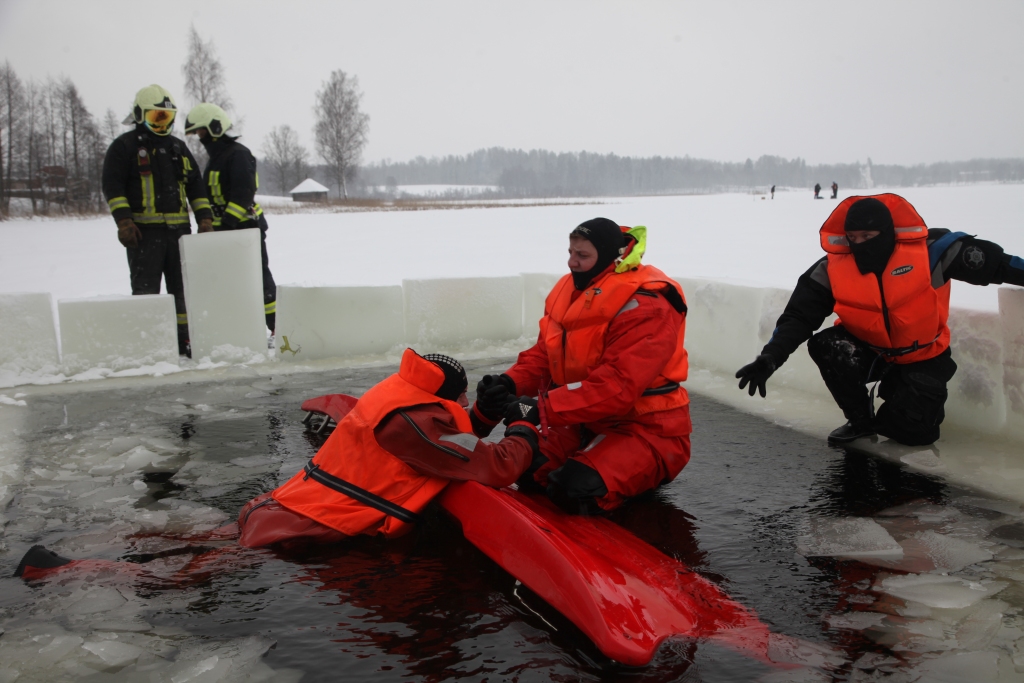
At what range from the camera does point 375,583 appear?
2.37 metres

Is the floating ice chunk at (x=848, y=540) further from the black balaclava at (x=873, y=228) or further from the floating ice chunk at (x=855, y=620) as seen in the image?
the black balaclava at (x=873, y=228)

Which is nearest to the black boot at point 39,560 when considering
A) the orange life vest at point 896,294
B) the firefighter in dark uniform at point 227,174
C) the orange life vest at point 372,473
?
the orange life vest at point 372,473

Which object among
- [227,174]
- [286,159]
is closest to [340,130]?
[286,159]

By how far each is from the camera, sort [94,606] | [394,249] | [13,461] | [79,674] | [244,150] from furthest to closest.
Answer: [394,249]
[244,150]
[13,461]
[94,606]
[79,674]

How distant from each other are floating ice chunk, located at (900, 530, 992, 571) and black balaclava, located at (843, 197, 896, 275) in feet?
4.10

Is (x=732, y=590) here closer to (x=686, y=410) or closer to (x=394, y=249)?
(x=686, y=410)

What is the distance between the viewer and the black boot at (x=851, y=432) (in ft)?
12.3

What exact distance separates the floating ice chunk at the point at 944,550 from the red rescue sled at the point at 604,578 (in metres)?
0.80

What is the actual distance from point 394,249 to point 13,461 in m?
11.6

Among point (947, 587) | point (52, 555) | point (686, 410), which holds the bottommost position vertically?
point (947, 587)

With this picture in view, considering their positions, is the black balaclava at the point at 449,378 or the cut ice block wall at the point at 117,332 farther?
the cut ice block wall at the point at 117,332

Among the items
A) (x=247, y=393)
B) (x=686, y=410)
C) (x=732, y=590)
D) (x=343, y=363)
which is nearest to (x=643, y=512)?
(x=686, y=410)

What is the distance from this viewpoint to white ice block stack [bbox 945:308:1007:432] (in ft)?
12.2

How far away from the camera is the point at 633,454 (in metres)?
2.90
